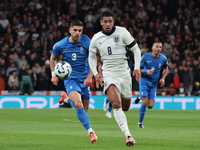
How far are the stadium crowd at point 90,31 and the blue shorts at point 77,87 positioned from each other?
11.3m

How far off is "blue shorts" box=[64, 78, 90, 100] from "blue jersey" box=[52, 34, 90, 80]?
10cm

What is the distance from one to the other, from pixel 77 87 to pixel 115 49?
1306 mm

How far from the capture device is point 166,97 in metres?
19.9

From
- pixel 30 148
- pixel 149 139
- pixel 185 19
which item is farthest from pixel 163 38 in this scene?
pixel 30 148

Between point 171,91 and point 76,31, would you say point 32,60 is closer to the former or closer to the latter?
point 171,91

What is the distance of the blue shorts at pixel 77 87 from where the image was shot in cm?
782

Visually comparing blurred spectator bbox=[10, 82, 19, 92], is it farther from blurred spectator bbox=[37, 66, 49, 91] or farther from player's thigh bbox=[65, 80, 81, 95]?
player's thigh bbox=[65, 80, 81, 95]

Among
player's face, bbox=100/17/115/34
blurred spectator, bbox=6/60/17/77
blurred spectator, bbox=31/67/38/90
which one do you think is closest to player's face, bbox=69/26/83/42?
player's face, bbox=100/17/115/34

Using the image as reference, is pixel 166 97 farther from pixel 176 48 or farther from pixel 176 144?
pixel 176 144

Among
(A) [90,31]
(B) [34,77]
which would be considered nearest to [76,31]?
(B) [34,77]

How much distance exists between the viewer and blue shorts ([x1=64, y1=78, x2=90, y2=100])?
25.7ft

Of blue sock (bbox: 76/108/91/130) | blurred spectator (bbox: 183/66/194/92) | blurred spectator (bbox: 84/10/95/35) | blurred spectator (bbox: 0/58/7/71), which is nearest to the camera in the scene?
blue sock (bbox: 76/108/91/130)

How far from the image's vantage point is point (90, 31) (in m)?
22.5

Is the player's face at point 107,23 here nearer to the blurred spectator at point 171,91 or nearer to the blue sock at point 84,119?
the blue sock at point 84,119
